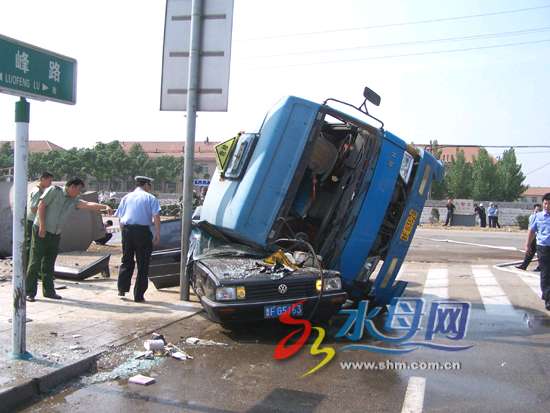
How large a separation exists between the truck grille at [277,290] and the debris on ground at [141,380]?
1.42 m

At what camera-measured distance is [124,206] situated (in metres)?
7.64

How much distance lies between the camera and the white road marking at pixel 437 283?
9.12m

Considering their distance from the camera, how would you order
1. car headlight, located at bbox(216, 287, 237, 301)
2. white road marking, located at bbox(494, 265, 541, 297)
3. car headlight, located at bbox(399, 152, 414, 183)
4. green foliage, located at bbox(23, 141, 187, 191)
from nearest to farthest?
car headlight, located at bbox(216, 287, 237, 301) → car headlight, located at bbox(399, 152, 414, 183) → white road marking, located at bbox(494, 265, 541, 297) → green foliage, located at bbox(23, 141, 187, 191)

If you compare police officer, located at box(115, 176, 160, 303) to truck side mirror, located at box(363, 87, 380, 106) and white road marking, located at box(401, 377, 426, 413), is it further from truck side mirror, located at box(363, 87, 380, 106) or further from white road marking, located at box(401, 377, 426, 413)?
white road marking, located at box(401, 377, 426, 413)

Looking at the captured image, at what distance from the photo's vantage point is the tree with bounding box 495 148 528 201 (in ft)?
274

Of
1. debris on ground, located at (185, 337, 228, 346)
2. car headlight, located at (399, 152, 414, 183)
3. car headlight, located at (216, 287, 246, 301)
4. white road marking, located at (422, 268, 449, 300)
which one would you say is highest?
car headlight, located at (399, 152, 414, 183)

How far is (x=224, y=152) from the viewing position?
703 centimetres

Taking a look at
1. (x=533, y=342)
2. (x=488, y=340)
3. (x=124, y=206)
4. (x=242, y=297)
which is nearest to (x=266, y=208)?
(x=242, y=297)

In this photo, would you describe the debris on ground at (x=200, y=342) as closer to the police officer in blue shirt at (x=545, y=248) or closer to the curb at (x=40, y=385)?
the curb at (x=40, y=385)

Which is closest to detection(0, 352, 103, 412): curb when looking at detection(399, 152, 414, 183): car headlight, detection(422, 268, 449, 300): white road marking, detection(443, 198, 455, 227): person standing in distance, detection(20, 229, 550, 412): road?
detection(20, 229, 550, 412): road

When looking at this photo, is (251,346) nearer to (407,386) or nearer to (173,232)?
(407,386)

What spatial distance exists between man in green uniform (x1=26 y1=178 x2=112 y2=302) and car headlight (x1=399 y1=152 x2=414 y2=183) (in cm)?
406

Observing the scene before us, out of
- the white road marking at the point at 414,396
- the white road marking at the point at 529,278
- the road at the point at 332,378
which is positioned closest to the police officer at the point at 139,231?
the road at the point at 332,378

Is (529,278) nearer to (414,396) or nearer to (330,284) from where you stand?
(330,284)
